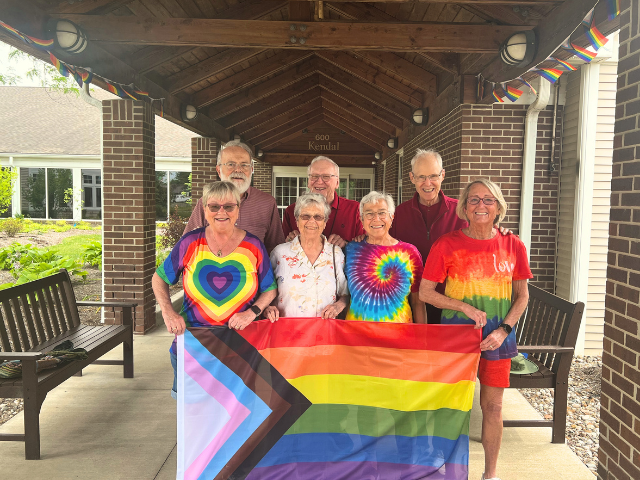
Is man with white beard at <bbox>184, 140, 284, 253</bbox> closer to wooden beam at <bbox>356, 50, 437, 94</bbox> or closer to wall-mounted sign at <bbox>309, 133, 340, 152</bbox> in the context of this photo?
wooden beam at <bbox>356, 50, 437, 94</bbox>

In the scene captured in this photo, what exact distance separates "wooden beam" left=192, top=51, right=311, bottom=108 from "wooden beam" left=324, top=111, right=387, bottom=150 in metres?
5.61

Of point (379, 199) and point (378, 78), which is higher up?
point (378, 78)

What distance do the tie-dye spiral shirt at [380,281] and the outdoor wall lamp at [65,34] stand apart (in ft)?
10.6

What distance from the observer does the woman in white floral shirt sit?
9.80 ft

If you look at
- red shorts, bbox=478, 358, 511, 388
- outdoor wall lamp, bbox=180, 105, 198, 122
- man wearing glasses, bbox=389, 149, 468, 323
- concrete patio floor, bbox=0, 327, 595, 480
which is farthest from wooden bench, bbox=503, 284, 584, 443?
outdoor wall lamp, bbox=180, 105, 198, 122

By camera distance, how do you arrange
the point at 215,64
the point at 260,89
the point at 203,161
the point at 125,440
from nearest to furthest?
the point at 125,440 < the point at 215,64 < the point at 260,89 < the point at 203,161

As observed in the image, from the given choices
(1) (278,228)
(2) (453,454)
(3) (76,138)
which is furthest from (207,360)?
(3) (76,138)

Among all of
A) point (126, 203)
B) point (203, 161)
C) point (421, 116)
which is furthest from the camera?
point (203, 161)

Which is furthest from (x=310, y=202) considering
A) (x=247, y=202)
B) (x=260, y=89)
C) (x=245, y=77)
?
(x=260, y=89)

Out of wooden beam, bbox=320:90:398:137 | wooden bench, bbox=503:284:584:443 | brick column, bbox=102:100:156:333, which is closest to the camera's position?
wooden bench, bbox=503:284:584:443

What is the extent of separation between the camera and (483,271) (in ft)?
9.45

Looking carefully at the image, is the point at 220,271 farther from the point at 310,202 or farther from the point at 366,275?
the point at 366,275

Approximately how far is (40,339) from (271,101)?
7454mm

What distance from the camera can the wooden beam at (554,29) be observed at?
3.49 metres
